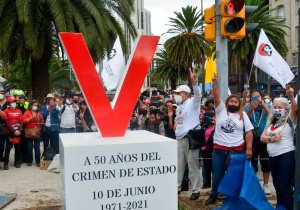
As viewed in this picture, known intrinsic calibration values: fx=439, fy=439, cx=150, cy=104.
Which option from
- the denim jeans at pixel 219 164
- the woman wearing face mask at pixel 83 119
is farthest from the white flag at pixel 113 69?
the denim jeans at pixel 219 164

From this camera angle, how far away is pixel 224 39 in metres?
7.86

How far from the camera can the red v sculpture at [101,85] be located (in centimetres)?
420

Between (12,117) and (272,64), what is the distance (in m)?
6.57

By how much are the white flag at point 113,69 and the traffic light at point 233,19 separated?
23.2ft

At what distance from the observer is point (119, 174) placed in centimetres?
391

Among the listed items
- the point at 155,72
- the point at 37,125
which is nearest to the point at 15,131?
the point at 37,125

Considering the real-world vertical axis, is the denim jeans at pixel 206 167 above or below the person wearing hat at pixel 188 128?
below

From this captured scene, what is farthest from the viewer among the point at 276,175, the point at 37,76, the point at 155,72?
the point at 155,72

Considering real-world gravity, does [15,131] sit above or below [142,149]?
below

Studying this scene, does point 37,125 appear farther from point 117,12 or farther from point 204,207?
point 117,12

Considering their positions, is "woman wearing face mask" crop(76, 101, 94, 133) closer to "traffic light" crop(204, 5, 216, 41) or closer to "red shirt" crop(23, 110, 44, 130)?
"red shirt" crop(23, 110, 44, 130)

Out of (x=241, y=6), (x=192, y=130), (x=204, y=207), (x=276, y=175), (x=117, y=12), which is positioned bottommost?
(x=204, y=207)

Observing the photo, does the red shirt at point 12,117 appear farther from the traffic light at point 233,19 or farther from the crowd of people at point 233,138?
the traffic light at point 233,19

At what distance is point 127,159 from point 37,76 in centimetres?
1209
